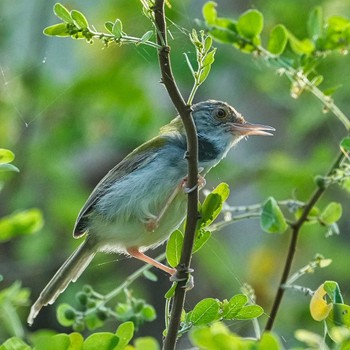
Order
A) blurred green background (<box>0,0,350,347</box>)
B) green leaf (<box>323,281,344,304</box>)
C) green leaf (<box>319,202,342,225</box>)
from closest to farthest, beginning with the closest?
green leaf (<box>323,281,344,304</box>) < green leaf (<box>319,202,342,225</box>) < blurred green background (<box>0,0,350,347</box>)

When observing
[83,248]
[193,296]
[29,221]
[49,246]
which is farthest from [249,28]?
[193,296]

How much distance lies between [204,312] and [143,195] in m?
1.20

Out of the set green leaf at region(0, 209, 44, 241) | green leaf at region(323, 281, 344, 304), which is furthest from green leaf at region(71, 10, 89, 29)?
green leaf at region(0, 209, 44, 241)

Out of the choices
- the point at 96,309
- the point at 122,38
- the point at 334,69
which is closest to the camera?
the point at 122,38

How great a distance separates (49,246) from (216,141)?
3200 millimetres

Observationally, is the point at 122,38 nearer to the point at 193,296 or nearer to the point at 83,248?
the point at 83,248

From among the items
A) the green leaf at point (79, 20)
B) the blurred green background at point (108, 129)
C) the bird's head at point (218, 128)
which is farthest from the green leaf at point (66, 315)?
the blurred green background at point (108, 129)

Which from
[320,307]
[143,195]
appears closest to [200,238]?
[320,307]

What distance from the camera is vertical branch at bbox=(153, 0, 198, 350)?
1.99 m

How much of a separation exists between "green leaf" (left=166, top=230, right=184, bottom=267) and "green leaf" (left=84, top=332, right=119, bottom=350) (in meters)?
0.37

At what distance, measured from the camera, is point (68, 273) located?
3551mm

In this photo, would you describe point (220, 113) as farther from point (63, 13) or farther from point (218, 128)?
point (63, 13)

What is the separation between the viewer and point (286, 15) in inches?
238

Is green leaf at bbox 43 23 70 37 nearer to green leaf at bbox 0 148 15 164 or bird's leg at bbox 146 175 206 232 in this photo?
green leaf at bbox 0 148 15 164
